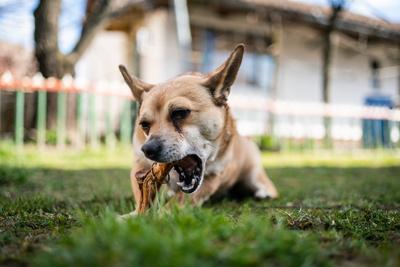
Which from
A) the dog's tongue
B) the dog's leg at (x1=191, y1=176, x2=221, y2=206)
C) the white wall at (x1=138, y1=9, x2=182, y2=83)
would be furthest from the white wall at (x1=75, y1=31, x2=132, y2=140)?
the dog's tongue

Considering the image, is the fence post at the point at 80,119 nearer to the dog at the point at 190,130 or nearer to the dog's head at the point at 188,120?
the dog at the point at 190,130

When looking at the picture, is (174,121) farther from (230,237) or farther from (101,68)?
(101,68)

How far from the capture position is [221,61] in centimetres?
1535

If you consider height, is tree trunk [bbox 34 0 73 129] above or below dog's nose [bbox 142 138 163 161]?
above

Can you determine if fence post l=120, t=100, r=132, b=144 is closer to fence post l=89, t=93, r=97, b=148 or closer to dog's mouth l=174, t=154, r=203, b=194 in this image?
fence post l=89, t=93, r=97, b=148

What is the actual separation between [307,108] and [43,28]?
22.7 ft

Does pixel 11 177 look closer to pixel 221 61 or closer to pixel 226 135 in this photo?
pixel 226 135

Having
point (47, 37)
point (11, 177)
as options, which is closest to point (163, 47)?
point (47, 37)

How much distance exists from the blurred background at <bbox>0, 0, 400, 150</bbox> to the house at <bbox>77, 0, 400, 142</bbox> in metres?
0.04

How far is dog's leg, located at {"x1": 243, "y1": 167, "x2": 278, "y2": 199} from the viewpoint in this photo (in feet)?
14.9

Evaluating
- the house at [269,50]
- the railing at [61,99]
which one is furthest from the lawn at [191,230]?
the house at [269,50]

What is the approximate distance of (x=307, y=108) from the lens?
12.6m

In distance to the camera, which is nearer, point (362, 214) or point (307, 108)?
point (362, 214)

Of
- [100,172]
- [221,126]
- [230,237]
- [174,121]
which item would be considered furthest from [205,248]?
[100,172]
